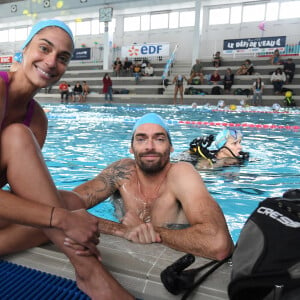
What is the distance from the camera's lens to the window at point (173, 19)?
25.6 m

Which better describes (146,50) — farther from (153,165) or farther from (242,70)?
(153,165)

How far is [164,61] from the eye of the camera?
2455 cm

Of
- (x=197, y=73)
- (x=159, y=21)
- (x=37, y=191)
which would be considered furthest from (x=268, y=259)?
(x=159, y=21)

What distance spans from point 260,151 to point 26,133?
6.33m

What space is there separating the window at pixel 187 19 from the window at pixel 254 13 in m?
3.86

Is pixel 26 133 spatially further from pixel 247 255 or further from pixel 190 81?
pixel 190 81

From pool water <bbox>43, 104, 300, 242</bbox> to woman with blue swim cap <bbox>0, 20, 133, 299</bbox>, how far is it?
196 centimetres

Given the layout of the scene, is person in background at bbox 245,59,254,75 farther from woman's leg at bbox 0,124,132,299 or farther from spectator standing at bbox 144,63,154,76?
woman's leg at bbox 0,124,132,299

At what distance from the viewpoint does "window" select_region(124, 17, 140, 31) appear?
2723 cm

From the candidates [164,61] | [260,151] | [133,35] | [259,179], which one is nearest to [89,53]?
[133,35]

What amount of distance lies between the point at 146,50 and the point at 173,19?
14.4 ft

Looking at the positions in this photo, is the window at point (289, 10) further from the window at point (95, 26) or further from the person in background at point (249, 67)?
the window at point (95, 26)

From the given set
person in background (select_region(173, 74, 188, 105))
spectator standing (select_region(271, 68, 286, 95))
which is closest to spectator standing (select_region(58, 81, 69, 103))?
person in background (select_region(173, 74, 188, 105))

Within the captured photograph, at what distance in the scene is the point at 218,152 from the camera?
5.69 m
